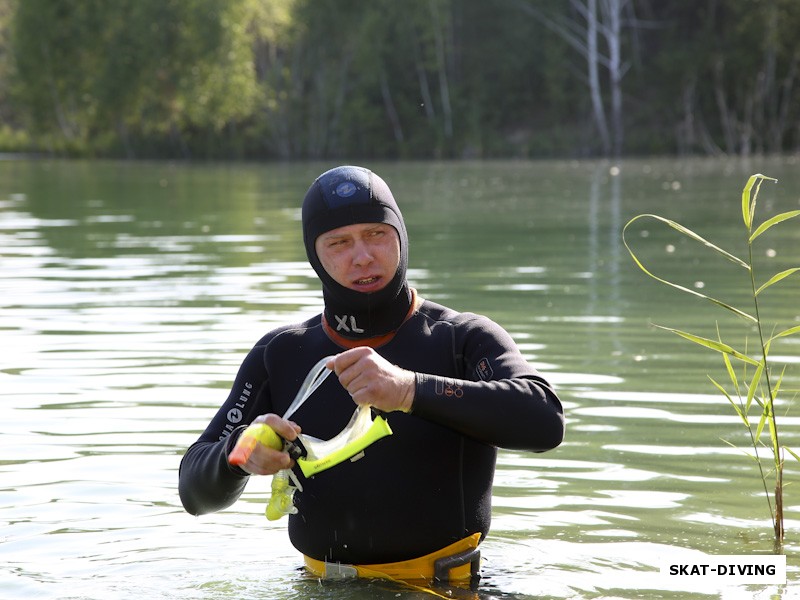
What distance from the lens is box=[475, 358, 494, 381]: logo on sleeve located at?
371cm

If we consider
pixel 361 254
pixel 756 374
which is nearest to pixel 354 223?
pixel 361 254

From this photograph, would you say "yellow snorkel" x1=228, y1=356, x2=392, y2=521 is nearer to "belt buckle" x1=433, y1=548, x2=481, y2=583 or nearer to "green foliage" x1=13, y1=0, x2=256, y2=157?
"belt buckle" x1=433, y1=548, x2=481, y2=583

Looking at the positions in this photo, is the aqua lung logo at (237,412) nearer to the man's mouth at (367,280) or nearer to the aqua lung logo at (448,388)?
the man's mouth at (367,280)

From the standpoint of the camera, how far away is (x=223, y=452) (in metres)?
3.65

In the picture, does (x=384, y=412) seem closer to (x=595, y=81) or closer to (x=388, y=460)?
(x=388, y=460)

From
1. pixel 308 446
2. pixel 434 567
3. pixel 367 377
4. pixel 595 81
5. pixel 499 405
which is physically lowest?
pixel 434 567

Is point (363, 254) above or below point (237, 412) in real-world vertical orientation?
above

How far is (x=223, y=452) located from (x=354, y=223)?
72 cm

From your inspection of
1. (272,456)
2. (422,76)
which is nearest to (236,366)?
(272,456)

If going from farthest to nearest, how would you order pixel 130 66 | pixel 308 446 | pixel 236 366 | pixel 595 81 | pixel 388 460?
pixel 130 66, pixel 595 81, pixel 236 366, pixel 388 460, pixel 308 446

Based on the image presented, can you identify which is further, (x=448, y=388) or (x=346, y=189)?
(x=346, y=189)

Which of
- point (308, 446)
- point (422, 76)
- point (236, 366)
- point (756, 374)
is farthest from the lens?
point (422, 76)

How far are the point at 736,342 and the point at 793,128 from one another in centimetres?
3887

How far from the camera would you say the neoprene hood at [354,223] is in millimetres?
3783
